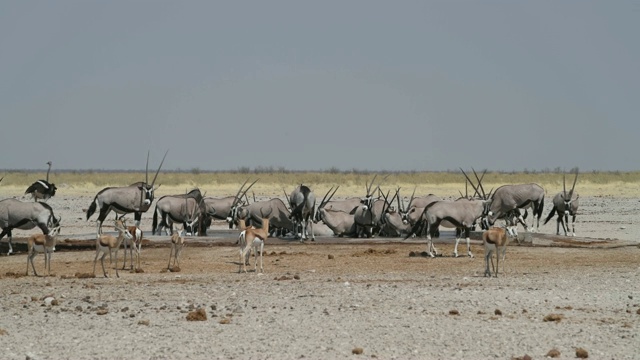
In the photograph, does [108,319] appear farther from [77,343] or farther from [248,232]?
[248,232]

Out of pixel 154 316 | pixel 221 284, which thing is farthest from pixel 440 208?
pixel 154 316

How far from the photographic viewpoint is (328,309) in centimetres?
1230

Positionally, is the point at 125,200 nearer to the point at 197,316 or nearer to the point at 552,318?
the point at 197,316

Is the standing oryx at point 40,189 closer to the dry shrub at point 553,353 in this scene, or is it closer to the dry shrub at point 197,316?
the dry shrub at point 197,316

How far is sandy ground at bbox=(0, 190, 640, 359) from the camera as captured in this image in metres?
10.0

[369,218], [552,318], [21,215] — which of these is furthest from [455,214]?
[552,318]

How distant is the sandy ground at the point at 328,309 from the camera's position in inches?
394

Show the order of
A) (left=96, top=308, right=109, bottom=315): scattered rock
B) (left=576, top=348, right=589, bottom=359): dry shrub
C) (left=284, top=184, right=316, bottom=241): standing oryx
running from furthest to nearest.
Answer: (left=284, top=184, right=316, bottom=241): standing oryx < (left=96, top=308, right=109, bottom=315): scattered rock < (left=576, top=348, right=589, bottom=359): dry shrub

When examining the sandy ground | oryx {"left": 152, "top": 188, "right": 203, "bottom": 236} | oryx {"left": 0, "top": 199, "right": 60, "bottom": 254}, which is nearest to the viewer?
the sandy ground

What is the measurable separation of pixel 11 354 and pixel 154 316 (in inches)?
90.4

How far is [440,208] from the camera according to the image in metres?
→ 20.6

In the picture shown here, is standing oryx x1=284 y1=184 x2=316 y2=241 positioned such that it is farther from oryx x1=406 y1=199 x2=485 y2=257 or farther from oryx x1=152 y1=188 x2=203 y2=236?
oryx x1=406 y1=199 x2=485 y2=257

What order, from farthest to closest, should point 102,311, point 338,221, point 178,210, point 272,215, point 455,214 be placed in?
point 338,221
point 272,215
point 178,210
point 455,214
point 102,311

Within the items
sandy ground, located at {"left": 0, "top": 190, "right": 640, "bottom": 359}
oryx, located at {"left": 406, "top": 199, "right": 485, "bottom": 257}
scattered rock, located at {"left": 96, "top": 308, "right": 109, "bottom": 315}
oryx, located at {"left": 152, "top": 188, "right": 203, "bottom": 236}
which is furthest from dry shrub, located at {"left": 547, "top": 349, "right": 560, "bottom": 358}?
oryx, located at {"left": 152, "top": 188, "right": 203, "bottom": 236}
